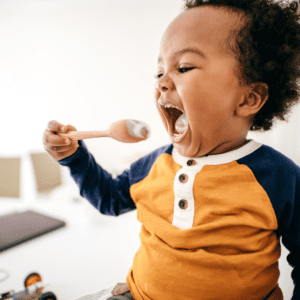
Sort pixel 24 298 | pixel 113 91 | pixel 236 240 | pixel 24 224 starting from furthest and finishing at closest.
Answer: pixel 113 91 < pixel 24 224 < pixel 24 298 < pixel 236 240

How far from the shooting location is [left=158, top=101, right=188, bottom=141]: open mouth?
470 mm

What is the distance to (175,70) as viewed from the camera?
425mm

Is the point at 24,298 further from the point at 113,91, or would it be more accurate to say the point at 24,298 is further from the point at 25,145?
the point at 25,145

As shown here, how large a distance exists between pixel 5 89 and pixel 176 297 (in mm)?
2130

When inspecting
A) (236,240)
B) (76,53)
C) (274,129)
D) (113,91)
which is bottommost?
(236,240)

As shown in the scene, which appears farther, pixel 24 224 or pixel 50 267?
pixel 24 224

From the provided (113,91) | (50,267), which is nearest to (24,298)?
(50,267)

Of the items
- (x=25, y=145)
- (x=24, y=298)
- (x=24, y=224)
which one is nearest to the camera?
(x=24, y=298)

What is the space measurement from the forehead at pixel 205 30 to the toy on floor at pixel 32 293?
2.09 feet

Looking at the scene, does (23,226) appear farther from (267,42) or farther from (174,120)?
Result: (267,42)

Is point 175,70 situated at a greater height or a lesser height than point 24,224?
greater

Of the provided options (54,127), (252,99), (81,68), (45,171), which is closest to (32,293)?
(54,127)

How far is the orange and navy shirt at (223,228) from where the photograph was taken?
1.32ft

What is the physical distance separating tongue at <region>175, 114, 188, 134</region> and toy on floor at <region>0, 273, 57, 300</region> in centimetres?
51
